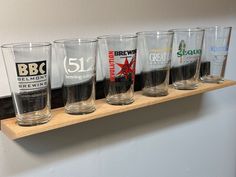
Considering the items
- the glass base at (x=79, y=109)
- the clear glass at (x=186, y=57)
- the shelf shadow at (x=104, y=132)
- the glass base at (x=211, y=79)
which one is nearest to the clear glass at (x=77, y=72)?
the glass base at (x=79, y=109)

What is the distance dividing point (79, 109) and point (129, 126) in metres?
0.26

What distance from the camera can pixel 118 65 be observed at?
0.75 metres

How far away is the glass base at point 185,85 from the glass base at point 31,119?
386 millimetres

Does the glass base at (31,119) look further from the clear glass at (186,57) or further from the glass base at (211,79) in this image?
the glass base at (211,79)

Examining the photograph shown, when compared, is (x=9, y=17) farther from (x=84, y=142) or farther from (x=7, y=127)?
(x=84, y=142)

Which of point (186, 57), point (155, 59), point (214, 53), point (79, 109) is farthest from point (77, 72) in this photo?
point (214, 53)

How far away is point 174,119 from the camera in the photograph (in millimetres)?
1052

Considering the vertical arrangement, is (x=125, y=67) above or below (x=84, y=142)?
above

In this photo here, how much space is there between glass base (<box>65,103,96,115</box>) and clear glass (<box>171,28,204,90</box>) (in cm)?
28

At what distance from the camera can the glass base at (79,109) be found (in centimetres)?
71

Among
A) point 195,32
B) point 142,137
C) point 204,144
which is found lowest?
point 204,144

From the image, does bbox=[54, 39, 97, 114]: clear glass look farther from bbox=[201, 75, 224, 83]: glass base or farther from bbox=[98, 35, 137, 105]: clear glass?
bbox=[201, 75, 224, 83]: glass base

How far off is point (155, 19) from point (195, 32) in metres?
0.12

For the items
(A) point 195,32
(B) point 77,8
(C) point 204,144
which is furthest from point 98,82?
(C) point 204,144
